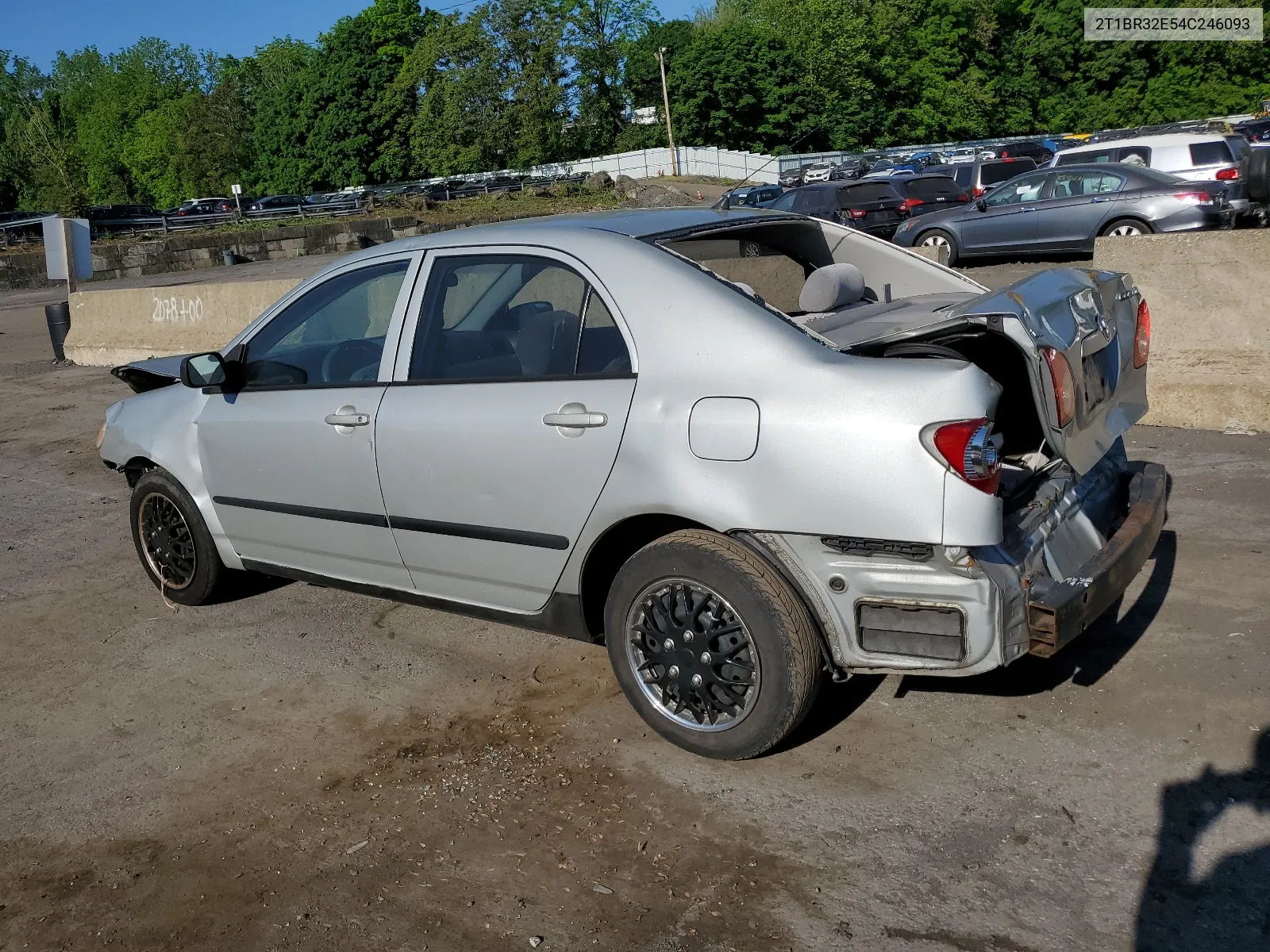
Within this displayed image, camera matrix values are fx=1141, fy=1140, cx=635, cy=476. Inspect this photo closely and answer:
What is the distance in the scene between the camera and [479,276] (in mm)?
4293

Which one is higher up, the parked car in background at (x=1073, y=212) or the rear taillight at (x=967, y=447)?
the parked car in background at (x=1073, y=212)

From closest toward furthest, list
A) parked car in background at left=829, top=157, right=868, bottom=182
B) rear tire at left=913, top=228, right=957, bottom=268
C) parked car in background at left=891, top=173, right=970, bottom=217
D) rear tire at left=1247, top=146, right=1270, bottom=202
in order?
rear tire at left=1247, top=146, right=1270, bottom=202 → rear tire at left=913, top=228, right=957, bottom=268 → parked car in background at left=891, top=173, right=970, bottom=217 → parked car in background at left=829, top=157, right=868, bottom=182

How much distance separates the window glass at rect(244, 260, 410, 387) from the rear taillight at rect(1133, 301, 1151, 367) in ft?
9.09

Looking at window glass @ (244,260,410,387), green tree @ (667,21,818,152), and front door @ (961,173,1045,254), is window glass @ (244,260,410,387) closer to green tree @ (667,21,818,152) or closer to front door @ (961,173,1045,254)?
front door @ (961,173,1045,254)

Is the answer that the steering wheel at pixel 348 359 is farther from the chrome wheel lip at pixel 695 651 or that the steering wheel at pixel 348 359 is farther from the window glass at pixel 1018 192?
the window glass at pixel 1018 192

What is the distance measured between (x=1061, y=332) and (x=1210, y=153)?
55.3ft

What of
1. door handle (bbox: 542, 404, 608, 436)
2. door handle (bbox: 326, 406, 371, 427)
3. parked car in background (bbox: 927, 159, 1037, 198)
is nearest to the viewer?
door handle (bbox: 542, 404, 608, 436)

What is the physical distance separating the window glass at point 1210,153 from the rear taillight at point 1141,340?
15334 millimetres

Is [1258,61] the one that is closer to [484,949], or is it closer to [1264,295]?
[1264,295]

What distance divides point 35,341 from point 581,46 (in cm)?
6079

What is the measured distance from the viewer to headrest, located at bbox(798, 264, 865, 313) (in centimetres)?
451

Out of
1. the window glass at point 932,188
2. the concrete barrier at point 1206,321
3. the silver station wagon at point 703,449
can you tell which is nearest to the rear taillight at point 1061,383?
the silver station wagon at point 703,449

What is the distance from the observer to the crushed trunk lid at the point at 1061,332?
3379 mm

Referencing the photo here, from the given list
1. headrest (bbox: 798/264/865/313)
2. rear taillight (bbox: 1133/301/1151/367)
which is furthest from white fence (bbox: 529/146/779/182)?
rear taillight (bbox: 1133/301/1151/367)
